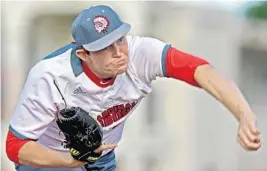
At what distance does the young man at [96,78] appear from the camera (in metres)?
1.58

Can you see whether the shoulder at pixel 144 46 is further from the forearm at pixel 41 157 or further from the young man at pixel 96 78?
the forearm at pixel 41 157

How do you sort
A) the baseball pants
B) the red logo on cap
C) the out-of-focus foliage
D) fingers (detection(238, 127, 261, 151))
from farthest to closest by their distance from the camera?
the out-of-focus foliage → the baseball pants → the red logo on cap → fingers (detection(238, 127, 261, 151))

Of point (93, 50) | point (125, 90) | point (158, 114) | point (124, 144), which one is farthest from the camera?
point (158, 114)

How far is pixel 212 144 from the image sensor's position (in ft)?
19.6

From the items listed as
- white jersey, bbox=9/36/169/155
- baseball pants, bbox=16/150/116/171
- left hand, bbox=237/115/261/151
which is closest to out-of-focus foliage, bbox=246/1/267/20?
baseball pants, bbox=16/150/116/171

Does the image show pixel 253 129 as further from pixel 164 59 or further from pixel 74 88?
pixel 74 88

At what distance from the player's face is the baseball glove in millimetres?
91

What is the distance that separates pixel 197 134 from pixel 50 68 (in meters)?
4.25

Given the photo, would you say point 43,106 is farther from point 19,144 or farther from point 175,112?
point 175,112

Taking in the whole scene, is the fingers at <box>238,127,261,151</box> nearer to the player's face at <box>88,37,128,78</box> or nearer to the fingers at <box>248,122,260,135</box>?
the fingers at <box>248,122,260,135</box>

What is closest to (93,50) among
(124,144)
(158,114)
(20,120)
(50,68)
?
(50,68)

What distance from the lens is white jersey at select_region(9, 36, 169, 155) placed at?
1638 mm

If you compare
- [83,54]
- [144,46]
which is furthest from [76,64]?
[144,46]

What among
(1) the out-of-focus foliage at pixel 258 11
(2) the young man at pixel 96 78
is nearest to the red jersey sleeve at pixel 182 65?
(2) the young man at pixel 96 78
